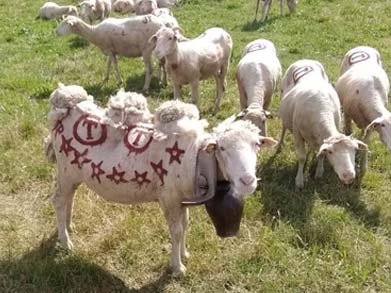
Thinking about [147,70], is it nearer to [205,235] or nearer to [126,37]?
[126,37]

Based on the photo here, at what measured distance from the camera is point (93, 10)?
1474 centimetres

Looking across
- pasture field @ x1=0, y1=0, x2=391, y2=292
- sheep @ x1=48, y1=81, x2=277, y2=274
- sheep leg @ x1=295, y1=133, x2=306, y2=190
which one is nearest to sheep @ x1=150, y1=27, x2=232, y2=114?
pasture field @ x1=0, y1=0, x2=391, y2=292

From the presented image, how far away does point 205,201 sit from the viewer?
425cm

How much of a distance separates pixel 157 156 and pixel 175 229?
673 millimetres

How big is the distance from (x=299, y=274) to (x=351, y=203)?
170 centimetres

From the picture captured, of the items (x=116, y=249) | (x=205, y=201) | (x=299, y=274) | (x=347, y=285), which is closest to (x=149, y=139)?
(x=205, y=201)

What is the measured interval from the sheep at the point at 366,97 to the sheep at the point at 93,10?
8668 millimetres

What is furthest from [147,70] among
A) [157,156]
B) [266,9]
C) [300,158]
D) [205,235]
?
[266,9]

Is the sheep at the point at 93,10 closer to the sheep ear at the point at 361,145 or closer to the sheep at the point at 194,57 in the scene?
the sheep at the point at 194,57

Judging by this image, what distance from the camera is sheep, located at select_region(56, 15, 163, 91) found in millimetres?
10367

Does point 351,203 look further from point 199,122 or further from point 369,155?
point 199,122

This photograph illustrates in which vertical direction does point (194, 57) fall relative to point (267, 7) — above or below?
above

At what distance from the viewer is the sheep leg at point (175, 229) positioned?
4633 mm

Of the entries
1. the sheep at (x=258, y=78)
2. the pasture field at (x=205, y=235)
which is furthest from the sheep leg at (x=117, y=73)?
the sheep at (x=258, y=78)
